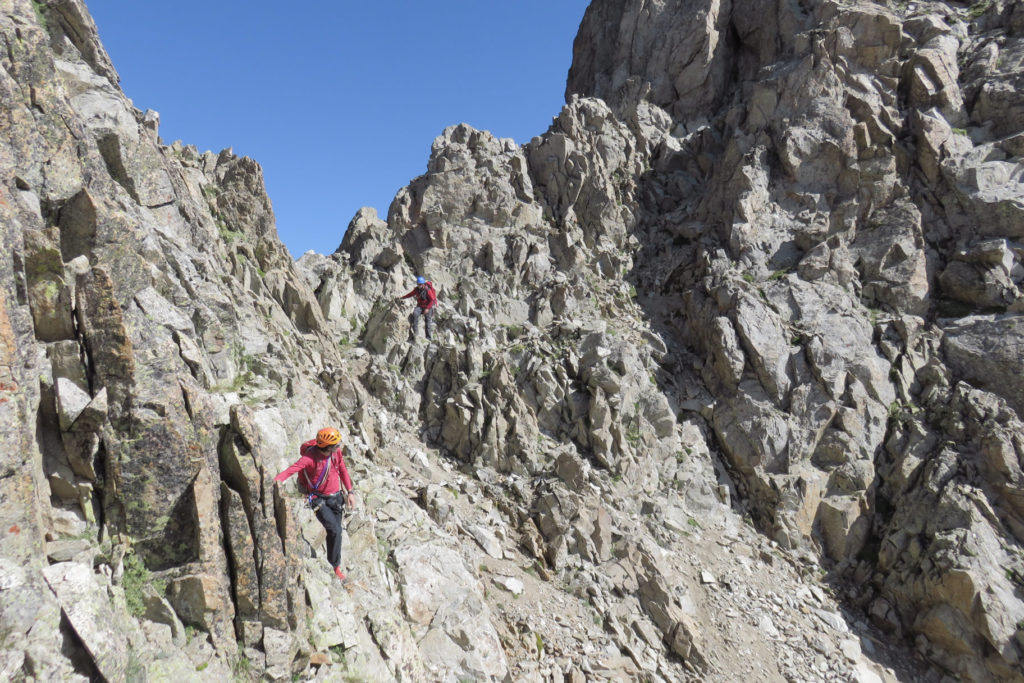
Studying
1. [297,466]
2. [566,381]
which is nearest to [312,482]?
[297,466]

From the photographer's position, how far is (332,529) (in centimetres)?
1062

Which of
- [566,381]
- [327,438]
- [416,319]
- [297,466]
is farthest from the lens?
[416,319]

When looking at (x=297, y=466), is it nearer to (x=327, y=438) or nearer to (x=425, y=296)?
(x=327, y=438)

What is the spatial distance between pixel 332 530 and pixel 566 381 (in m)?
12.7

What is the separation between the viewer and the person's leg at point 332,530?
34.6 feet

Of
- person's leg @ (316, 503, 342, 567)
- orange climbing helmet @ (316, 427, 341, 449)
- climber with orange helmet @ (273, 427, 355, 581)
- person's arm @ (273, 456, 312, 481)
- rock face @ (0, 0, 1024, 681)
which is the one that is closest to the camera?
rock face @ (0, 0, 1024, 681)

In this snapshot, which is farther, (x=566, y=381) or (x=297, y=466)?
(x=566, y=381)

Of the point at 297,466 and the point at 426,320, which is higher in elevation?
the point at 426,320

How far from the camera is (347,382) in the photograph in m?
17.8

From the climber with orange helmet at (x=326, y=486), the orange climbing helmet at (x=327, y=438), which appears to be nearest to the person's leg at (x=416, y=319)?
the climber with orange helmet at (x=326, y=486)

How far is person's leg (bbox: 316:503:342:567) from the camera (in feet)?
34.6

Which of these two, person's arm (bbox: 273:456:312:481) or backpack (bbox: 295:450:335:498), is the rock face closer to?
person's arm (bbox: 273:456:312:481)

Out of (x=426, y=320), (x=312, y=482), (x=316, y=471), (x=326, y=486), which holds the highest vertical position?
(x=426, y=320)

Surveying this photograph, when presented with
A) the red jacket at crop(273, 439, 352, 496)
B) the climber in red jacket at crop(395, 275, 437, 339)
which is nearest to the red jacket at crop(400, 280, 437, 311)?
the climber in red jacket at crop(395, 275, 437, 339)
